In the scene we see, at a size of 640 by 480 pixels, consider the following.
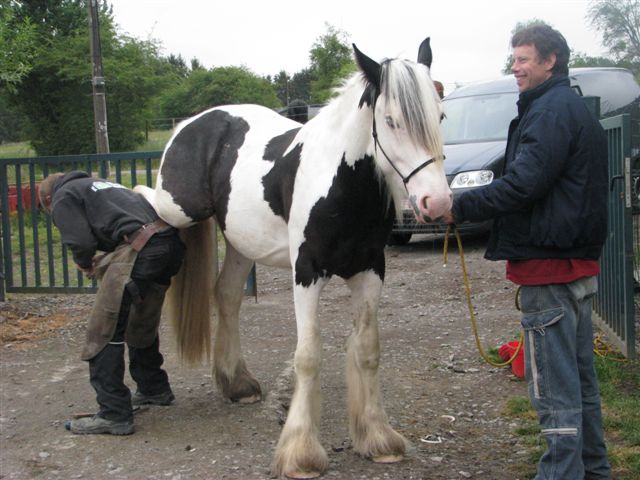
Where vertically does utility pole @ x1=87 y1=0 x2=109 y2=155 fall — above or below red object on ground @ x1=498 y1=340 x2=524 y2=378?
above

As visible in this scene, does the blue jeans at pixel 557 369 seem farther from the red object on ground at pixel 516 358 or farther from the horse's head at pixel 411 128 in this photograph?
the red object on ground at pixel 516 358

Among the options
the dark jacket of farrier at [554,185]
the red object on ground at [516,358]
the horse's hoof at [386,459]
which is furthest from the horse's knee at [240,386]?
the dark jacket of farrier at [554,185]

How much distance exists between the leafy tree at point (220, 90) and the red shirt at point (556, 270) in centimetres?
3111

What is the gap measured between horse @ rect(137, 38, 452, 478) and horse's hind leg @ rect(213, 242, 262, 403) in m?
0.01

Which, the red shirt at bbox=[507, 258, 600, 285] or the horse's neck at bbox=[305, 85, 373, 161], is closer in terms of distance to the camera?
the red shirt at bbox=[507, 258, 600, 285]

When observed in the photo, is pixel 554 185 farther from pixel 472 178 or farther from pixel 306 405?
pixel 472 178

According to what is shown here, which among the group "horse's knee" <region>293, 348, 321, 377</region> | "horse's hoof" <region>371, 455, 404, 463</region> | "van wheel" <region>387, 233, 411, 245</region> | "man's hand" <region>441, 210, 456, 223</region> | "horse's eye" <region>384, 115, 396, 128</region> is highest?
"horse's eye" <region>384, 115, 396, 128</region>

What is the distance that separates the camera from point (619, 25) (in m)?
29.5

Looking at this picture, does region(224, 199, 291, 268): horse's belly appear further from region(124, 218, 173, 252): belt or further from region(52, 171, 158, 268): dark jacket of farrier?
region(52, 171, 158, 268): dark jacket of farrier

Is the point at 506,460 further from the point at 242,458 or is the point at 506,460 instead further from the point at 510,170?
the point at 510,170

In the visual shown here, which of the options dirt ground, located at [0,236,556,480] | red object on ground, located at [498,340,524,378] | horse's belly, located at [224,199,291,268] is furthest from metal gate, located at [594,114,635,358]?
horse's belly, located at [224,199,291,268]

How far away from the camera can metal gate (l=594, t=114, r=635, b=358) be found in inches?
183

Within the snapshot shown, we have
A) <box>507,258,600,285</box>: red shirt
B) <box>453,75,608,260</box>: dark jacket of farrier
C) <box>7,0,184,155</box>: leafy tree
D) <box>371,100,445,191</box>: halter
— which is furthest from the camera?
<box>7,0,184,155</box>: leafy tree

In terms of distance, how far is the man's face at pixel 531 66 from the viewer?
2902 mm
